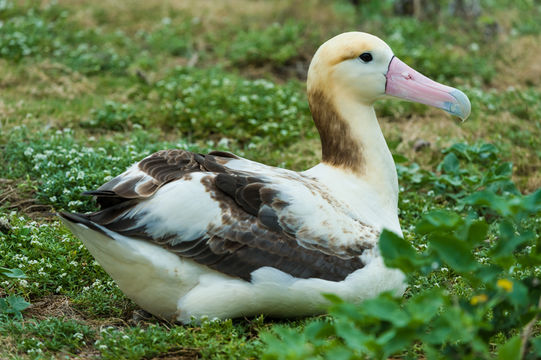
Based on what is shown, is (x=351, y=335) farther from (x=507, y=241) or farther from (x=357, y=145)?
(x=357, y=145)

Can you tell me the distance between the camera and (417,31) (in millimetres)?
9977

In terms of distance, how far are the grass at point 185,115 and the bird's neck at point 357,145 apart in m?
0.72

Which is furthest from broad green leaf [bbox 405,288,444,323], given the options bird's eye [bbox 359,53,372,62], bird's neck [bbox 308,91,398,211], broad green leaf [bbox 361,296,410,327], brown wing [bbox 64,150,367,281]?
bird's eye [bbox 359,53,372,62]

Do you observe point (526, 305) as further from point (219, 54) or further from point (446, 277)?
point (219, 54)

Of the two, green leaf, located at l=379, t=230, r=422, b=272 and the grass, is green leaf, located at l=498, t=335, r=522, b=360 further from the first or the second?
the grass

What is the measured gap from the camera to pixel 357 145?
4.72 metres

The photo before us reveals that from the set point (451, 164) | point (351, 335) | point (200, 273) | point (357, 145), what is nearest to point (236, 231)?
point (200, 273)

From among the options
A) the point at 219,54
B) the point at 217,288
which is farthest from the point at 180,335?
the point at 219,54

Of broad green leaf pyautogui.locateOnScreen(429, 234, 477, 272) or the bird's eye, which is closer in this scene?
broad green leaf pyautogui.locateOnScreen(429, 234, 477, 272)

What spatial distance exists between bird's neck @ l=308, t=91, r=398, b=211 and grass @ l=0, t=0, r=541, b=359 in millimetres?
720

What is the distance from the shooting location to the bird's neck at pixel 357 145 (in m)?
4.68

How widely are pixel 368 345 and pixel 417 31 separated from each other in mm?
7781

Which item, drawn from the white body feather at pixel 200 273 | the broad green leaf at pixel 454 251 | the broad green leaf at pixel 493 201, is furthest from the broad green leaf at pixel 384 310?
the white body feather at pixel 200 273

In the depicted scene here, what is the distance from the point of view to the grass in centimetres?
440
